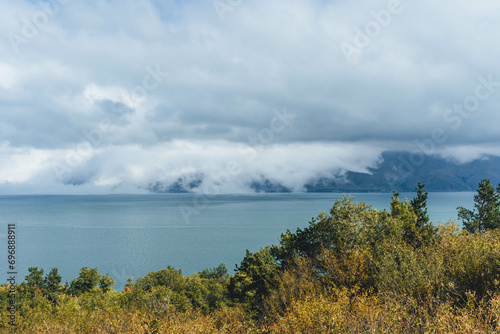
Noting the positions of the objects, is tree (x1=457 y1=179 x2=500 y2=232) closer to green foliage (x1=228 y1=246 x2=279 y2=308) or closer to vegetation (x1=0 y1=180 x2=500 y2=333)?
vegetation (x1=0 y1=180 x2=500 y2=333)

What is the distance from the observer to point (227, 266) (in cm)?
10912

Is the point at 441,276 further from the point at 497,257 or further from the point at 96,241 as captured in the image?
Result: the point at 96,241

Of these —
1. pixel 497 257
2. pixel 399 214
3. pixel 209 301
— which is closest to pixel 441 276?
pixel 497 257

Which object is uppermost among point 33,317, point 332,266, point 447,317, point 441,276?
point 447,317

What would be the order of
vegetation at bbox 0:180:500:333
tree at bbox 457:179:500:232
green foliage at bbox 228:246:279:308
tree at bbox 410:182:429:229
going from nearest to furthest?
vegetation at bbox 0:180:500:333
green foliage at bbox 228:246:279:308
tree at bbox 410:182:429:229
tree at bbox 457:179:500:232

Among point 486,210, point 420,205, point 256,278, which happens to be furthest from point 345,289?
point 486,210

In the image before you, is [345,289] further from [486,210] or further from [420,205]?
[486,210]

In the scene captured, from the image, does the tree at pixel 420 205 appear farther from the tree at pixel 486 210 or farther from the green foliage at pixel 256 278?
the green foliage at pixel 256 278

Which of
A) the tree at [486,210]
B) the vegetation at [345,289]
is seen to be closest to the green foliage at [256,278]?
the vegetation at [345,289]

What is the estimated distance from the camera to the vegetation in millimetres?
14586

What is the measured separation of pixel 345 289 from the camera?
64.0 ft

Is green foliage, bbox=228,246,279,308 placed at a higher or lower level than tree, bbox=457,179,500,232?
lower

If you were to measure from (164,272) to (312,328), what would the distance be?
5145 centimetres

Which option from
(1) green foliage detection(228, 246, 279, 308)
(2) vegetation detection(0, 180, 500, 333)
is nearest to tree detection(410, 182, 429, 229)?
(2) vegetation detection(0, 180, 500, 333)
